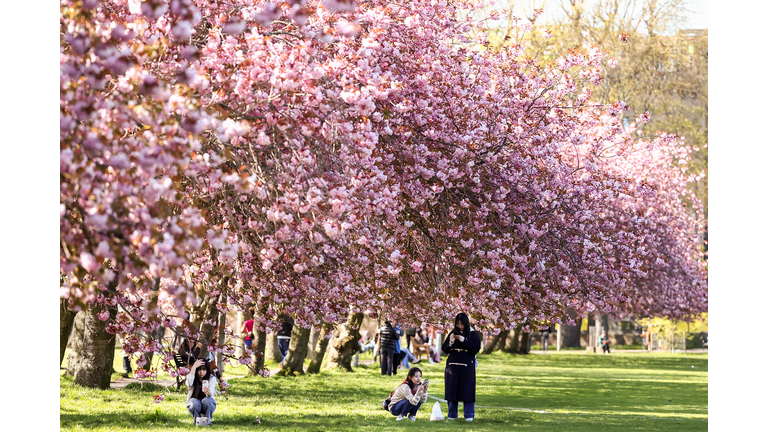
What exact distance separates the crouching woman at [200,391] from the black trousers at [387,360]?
14.4 meters

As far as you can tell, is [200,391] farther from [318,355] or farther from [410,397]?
[318,355]

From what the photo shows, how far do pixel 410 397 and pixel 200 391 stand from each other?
11.3 ft

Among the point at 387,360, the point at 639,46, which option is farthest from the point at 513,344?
the point at 387,360

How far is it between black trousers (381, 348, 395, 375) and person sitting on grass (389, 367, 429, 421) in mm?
12225

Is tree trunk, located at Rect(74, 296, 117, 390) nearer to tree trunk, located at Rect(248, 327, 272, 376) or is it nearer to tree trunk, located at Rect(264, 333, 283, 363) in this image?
tree trunk, located at Rect(248, 327, 272, 376)

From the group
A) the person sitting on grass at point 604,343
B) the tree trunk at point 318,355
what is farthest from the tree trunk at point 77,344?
the person sitting on grass at point 604,343

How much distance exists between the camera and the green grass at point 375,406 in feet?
42.8

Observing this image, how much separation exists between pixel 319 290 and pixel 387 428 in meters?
2.54

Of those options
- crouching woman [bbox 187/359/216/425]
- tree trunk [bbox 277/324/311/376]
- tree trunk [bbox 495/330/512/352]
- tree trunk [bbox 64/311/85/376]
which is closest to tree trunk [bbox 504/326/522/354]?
tree trunk [bbox 495/330/512/352]

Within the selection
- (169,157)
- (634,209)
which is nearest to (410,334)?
(634,209)

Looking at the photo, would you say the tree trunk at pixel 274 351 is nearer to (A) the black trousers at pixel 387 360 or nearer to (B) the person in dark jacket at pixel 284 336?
(B) the person in dark jacket at pixel 284 336

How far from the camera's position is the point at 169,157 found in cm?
634

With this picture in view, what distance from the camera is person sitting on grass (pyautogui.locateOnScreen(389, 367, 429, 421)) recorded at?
14.2m
